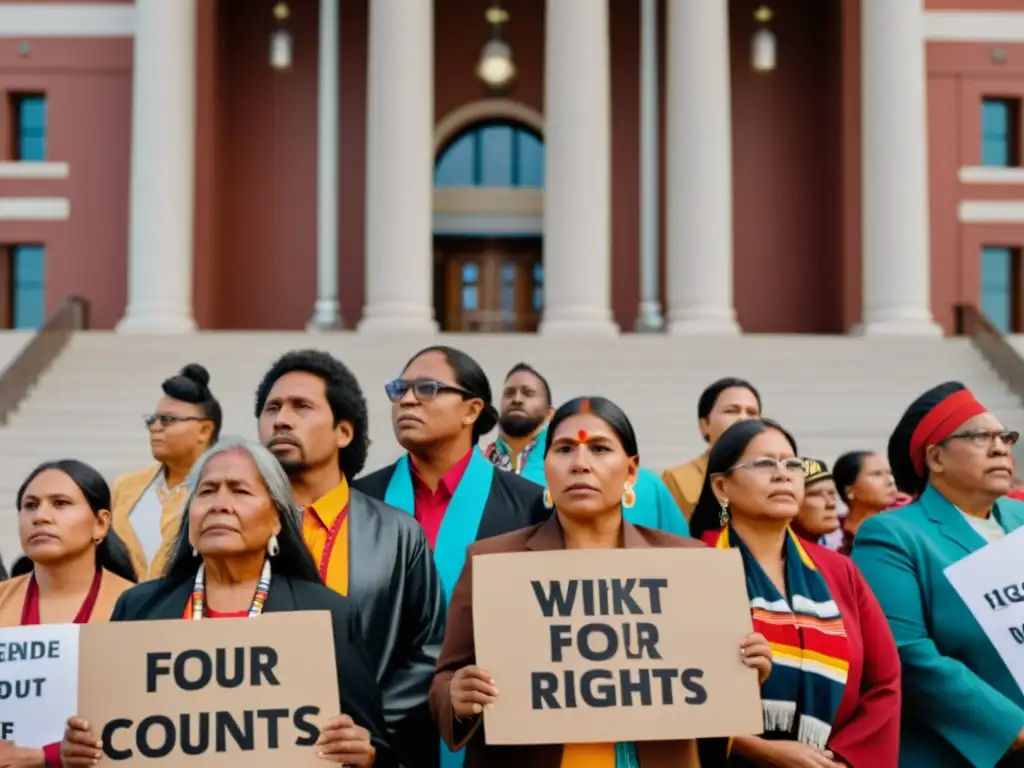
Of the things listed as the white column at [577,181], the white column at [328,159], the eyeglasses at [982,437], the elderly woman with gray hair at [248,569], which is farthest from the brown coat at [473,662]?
the white column at [328,159]

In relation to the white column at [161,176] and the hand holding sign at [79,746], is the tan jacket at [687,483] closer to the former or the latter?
the hand holding sign at [79,746]

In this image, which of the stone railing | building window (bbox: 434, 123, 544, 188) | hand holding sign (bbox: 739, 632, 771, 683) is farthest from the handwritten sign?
building window (bbox: 434, 123, 544, 188)

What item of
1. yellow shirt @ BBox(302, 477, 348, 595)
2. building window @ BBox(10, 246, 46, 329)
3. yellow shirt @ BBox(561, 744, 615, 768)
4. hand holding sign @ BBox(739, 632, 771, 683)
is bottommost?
yellow shirt @ BBox(561, 744, 615, 768)

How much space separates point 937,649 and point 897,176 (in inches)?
722

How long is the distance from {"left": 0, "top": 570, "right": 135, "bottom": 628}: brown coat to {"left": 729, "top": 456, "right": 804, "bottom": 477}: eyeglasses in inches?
89.2

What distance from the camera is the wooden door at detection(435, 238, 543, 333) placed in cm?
2655

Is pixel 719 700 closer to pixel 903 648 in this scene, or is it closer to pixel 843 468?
pixel 903 648

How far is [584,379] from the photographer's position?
1758 centimetres

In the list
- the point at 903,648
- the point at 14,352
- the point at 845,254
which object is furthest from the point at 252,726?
the point at 845,254

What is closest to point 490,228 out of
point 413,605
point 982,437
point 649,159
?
point 649,159

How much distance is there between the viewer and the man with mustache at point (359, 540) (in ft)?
13.7

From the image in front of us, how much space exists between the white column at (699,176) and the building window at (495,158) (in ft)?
15.6

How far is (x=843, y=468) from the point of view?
761cm

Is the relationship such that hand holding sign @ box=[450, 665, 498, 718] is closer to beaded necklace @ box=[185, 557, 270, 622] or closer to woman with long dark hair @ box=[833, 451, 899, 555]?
beaded necklace @ box=[185, 557, 270, 622]
